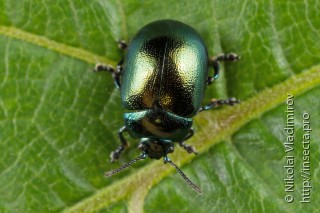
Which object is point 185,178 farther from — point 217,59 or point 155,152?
point 217,59

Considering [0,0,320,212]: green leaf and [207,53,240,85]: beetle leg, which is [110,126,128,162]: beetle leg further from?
[207,53,240,85]: beetle leg

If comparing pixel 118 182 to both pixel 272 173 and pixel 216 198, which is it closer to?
pixel 216 198

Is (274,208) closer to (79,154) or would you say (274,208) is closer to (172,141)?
(172,141)

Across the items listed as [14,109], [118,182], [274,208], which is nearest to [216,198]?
[274,208]

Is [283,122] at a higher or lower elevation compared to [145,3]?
lower

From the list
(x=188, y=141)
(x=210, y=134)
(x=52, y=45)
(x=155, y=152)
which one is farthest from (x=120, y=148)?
(x=52, y=45)

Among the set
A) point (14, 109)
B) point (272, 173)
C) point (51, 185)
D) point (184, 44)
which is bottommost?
point (51, 185)
